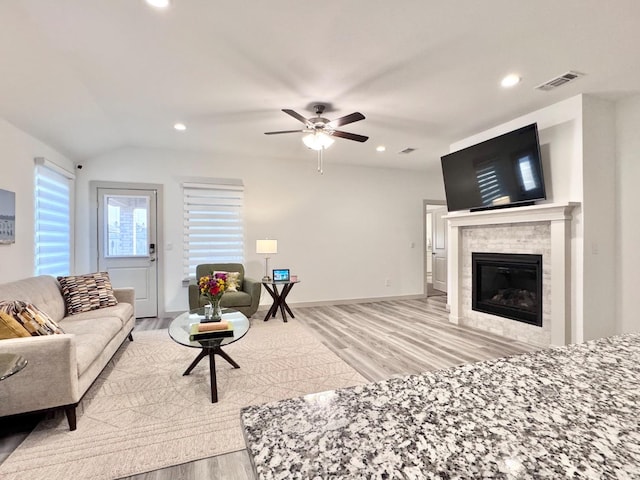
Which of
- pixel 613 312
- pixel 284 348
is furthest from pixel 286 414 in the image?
pixel 613 312

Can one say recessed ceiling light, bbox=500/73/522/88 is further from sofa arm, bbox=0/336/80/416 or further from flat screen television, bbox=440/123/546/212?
sofa arm, bbox=0/336/80/416

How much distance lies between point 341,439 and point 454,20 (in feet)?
8.34

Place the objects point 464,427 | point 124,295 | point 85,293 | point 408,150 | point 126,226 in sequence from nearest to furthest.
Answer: point 464,427
point 85,293
point 124,295
point 126,226
point 408,150

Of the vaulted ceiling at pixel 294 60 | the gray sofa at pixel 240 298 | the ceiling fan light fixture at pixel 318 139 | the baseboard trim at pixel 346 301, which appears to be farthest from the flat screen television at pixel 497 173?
the gray sofa at pixel 240 298

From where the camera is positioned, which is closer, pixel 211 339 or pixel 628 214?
pixel 211 339

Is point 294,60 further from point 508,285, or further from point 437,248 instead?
point 437,248

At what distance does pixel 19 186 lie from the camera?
330cm

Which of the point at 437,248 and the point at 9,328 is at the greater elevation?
the point at 437,248

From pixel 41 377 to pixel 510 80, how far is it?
4239 millimetres

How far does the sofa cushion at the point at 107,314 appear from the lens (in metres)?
3.06

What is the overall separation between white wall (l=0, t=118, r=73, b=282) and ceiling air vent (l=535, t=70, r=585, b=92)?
5134 mm

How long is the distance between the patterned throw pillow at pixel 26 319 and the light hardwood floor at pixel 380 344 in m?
0.63

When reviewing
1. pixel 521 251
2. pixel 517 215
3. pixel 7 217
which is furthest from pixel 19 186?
pixel 521 251

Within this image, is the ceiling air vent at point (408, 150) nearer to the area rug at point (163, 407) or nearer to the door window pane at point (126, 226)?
the area rug at point (163, 407)
